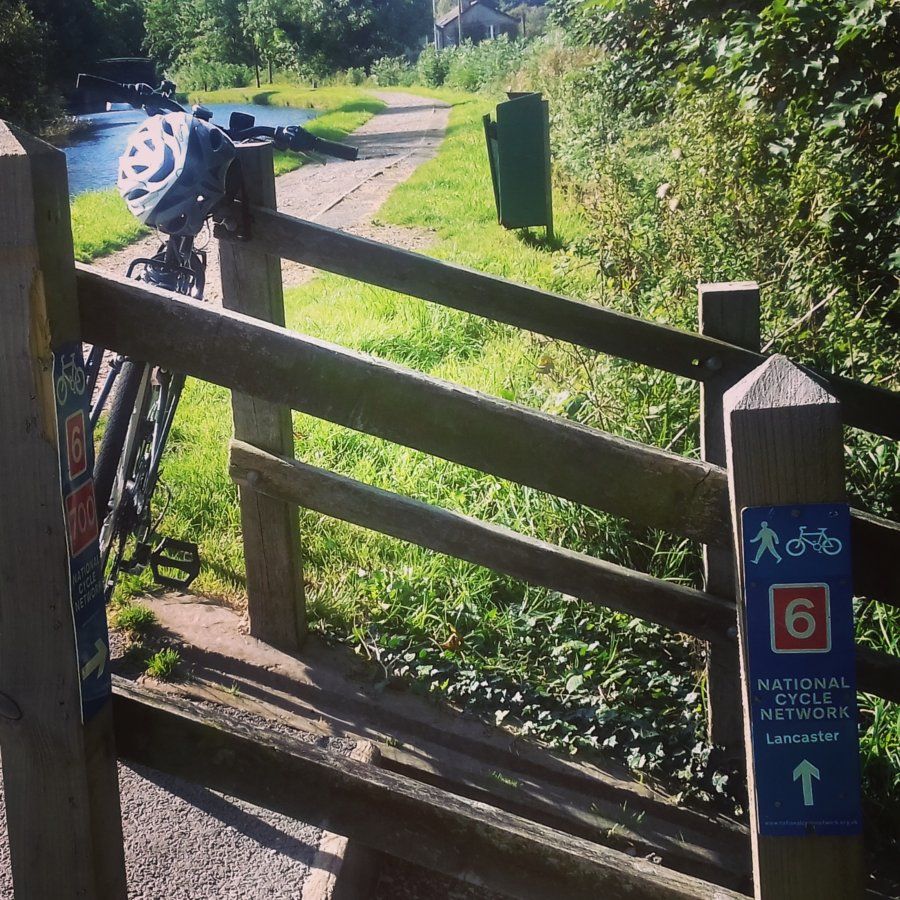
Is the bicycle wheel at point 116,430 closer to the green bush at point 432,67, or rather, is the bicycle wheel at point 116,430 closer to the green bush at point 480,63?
the green bush at point 480,63

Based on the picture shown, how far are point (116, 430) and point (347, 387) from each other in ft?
6.46

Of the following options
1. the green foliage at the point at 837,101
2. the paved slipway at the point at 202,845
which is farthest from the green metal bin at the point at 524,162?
the paved slipway at the point at 202,845

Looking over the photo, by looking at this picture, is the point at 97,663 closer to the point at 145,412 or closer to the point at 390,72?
the point at 145,412

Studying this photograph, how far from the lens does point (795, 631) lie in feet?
4.30

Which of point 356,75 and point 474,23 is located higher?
point 474,23

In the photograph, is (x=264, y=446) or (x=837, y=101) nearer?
(x=264, y=446)

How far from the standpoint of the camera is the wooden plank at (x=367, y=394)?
1.47 m

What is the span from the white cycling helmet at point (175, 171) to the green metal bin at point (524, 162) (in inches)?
294

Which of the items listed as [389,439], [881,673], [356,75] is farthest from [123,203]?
[356,75]

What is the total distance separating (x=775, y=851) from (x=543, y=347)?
497 centimetres

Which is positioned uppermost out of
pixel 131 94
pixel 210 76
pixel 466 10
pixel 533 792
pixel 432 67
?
pixel 466 10

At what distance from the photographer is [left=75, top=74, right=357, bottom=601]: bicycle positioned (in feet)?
9.96

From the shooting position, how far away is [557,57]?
21.8 m

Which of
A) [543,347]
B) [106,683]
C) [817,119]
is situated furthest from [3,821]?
[817,119]
